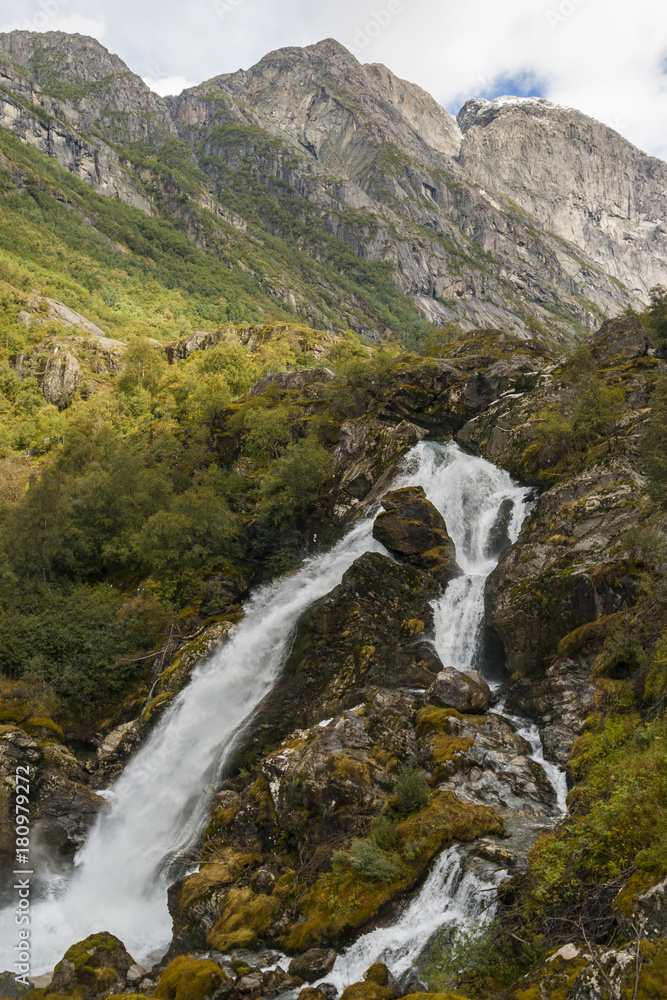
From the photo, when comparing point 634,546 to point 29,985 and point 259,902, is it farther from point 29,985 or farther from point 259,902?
point 29,985

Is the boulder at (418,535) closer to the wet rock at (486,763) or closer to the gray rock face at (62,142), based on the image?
the wet rock at (486,763)

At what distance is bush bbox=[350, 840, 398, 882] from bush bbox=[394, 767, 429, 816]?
1.39 meters

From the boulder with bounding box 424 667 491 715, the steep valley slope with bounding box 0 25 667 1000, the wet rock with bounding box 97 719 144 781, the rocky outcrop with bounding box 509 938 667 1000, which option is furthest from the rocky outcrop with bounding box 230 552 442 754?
the rocky outcrop with bounding box 509 938 667 1000

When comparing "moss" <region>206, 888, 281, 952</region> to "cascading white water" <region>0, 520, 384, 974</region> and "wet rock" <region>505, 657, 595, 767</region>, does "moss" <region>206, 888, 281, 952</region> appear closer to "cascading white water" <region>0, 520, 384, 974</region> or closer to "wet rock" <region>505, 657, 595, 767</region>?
"cascading white water" <region>0, 520, 384, 974</region>

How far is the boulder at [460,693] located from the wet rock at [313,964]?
8.18 meters

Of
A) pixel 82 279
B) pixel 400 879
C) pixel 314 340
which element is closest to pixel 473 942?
pixel 400 879

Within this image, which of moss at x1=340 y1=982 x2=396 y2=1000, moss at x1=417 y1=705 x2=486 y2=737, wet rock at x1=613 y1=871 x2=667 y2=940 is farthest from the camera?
moss at x1=417 y1=705 x2=486 y2=737

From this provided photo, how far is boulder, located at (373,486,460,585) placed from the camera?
2709 cm

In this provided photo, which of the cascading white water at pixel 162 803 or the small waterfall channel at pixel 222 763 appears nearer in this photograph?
the small waterfall channel at pixel 222 763

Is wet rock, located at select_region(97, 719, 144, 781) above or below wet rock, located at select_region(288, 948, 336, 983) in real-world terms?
above

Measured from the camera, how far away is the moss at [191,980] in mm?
Answer: 11023

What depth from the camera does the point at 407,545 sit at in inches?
1095

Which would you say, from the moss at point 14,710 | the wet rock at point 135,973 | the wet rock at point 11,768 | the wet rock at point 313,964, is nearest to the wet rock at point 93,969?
the wet rock at point 135,973

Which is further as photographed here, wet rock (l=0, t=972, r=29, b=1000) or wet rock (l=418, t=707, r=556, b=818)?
wet rock (l=418, t=707, r=556, b=818)
